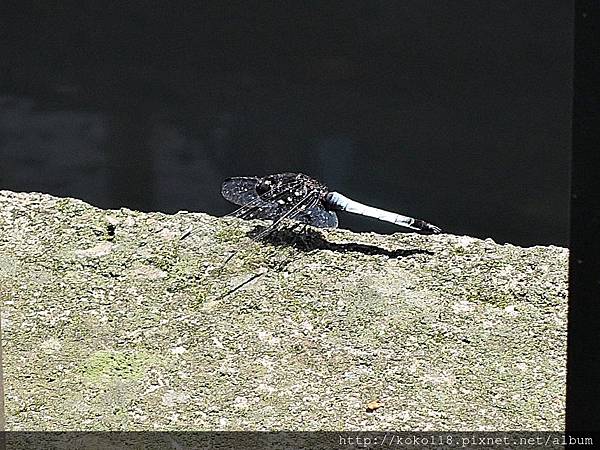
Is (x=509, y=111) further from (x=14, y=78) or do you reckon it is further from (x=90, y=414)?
(x=90, y=414)

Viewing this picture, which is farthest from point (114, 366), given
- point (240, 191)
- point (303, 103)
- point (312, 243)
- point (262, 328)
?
point (303, 103)

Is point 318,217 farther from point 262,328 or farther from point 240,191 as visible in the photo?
point 262,328

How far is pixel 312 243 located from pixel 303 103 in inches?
51.7

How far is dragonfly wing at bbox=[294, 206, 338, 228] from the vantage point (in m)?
1.59

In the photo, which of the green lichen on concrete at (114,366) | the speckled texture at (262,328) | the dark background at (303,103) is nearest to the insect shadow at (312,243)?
the speckled texture at (262,328)

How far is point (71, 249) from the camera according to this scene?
150 cm

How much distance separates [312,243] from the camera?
1545 millimetres

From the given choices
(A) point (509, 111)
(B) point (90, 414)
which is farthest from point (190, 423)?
(A) point (509, 111)

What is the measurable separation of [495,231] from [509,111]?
484 mm

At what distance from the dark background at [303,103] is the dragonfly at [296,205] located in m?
0.66

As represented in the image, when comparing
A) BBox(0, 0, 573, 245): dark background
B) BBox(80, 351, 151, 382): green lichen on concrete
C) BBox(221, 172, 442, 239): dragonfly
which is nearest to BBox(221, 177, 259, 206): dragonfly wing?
BBox(221, 172, 442, 239): dragonfly

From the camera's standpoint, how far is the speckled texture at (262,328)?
1.15 meters

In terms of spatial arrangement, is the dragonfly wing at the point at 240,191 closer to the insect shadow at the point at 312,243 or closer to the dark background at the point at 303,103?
the insect shadow at the point at 312,243

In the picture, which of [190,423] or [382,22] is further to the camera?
[382,22]
